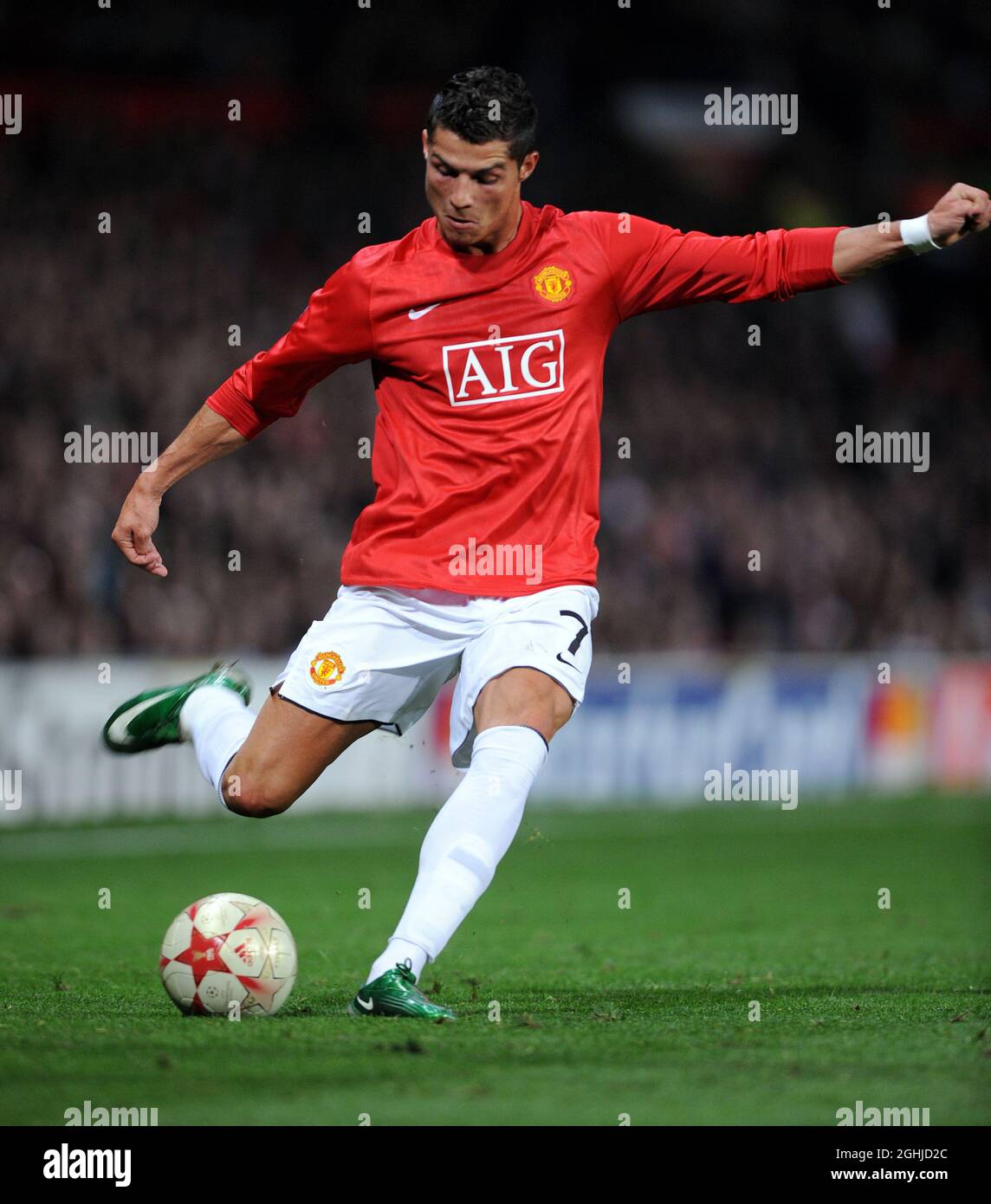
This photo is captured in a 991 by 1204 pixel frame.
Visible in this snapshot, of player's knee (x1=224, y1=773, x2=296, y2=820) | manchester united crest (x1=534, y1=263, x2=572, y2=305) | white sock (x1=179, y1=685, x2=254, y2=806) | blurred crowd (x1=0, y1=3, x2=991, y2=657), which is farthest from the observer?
blurred crowd (x1=0, y1=3, x2=991, y2=657)

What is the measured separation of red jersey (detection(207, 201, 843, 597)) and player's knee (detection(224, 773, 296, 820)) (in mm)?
707

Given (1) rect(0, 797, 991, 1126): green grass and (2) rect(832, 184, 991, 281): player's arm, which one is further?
(2) rect(832, 184, 991, 281): player's arm

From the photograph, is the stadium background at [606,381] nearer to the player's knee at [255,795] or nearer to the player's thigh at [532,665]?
the player's knee at [255,795]

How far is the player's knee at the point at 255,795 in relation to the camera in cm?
577

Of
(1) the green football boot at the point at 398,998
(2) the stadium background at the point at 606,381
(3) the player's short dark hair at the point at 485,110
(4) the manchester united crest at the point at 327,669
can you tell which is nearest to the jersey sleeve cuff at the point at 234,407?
(4) the manchester united crest at the point at 327,669

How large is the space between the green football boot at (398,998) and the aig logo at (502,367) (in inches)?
70.3

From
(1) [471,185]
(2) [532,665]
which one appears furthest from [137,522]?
(1) [471,185]

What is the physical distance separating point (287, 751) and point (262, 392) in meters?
1.20

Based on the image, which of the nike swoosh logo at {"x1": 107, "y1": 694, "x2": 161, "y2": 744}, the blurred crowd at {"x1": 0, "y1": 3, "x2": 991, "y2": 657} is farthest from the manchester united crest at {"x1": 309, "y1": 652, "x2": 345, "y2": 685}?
the blurred crowd at {"x1": 0, "y1": 3, "x2": 991, "y2": 657}

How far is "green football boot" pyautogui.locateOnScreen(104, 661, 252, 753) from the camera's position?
661cm

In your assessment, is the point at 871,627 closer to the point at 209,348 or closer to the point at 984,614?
the point at 984,614

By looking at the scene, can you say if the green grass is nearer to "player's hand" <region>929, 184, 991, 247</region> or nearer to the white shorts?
the white shorts

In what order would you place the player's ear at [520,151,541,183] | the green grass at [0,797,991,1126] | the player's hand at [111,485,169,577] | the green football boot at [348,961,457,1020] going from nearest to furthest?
the green grass at [0,797,991,1126]
the green football boot at [348,961,457,1020]
the player's ear at [520,151,541,183]
the player's hand at [111,485,169,577]

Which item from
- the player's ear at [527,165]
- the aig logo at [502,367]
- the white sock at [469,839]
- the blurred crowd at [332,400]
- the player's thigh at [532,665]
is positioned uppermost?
the blurred crowd at [332,400]
